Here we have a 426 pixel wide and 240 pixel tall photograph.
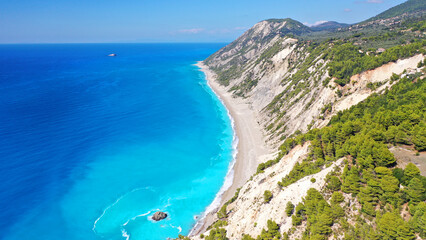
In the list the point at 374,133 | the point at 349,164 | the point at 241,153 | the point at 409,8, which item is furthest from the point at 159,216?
the point at 409,8

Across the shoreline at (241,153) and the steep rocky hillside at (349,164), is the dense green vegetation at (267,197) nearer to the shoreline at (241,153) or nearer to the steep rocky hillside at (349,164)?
the steep rocky hillside at (349,164)

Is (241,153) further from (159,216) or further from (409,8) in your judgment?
(409,8)

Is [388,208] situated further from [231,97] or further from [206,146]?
[231,97]

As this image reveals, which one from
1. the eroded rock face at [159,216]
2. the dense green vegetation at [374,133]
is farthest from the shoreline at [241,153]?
the dense green vegetation at [374,133]

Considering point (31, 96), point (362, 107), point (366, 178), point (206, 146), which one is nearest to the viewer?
point (366, 178)

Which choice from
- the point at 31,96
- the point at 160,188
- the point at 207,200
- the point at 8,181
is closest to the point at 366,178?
the point at 207,200

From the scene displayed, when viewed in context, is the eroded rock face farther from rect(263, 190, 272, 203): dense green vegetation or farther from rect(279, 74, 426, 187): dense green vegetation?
Answer: rect(279, 74, 426, 187): dense green vegetation

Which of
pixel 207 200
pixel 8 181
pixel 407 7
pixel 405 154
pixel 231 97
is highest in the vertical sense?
pixel 407 7
